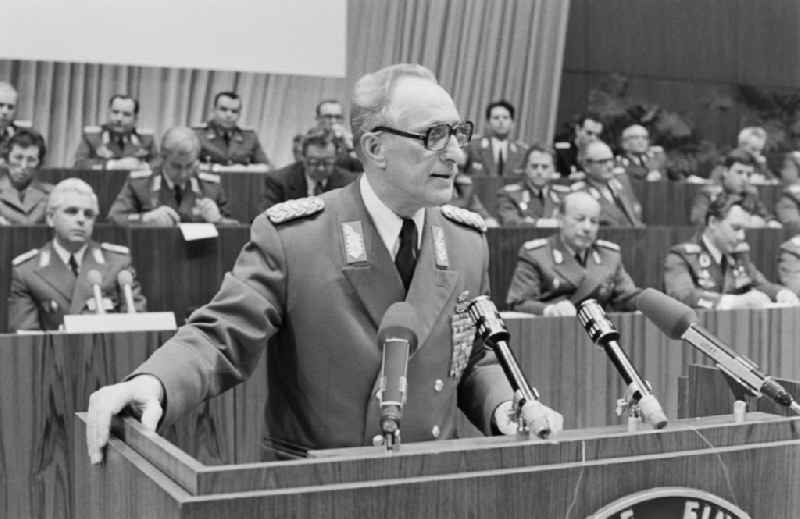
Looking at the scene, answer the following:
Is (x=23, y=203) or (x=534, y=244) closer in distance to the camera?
(x=534, y=244)


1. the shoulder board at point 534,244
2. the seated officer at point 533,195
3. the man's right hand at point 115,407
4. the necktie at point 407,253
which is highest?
the seated officer at point 533,195

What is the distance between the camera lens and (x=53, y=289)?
408 centimetres

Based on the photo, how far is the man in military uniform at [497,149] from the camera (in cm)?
742

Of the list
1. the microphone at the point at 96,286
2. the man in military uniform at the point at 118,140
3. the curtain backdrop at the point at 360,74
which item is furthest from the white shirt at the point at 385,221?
the curtain backdrop at the point at 360,74

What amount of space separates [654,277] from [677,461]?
4297 millimetres

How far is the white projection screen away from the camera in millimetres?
7234

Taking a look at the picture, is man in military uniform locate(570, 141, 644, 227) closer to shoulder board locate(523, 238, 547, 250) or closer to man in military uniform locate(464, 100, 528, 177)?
man in military uniform locate(464, 100, 528, 177)

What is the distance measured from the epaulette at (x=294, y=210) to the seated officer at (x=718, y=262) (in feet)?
11.9

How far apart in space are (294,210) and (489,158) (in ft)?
19.4

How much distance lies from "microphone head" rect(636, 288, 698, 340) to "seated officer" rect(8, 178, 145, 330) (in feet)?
9.27

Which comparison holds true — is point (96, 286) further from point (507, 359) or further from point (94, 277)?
point (507, 359)

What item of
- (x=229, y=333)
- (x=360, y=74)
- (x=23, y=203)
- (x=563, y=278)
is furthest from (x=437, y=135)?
(x=360, y=74)

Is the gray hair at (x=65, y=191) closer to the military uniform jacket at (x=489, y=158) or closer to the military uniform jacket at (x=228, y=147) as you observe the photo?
the military uniform jacket at (x=228, y=147)

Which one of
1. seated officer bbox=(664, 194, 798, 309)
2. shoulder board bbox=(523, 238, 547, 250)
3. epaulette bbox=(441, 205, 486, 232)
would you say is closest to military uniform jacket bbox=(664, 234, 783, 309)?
seated officer bbox=(664, 194, 798, 309)
